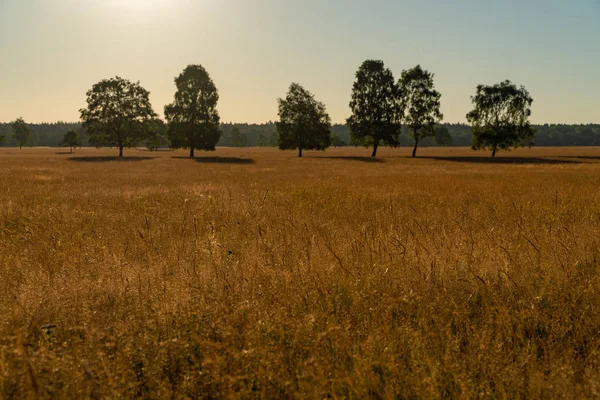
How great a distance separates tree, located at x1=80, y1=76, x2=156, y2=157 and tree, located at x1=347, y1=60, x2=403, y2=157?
3460 cm

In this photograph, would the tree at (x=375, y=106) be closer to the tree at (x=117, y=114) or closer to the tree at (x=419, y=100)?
the tree at (x=419, y=100)

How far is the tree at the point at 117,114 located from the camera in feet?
193

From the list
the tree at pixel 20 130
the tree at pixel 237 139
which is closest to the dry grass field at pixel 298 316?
the tree at pixel 20 130

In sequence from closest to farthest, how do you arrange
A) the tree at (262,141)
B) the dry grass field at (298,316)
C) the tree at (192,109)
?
1. the dry grass field at (298,316)
2. the tree at (192,109)
3. the tree at (262,141)

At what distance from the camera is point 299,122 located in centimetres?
6244

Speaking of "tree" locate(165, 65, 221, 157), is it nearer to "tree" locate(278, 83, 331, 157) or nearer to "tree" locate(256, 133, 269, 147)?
"tree" locate(278, 83, 331, 157)

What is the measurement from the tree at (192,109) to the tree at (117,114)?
29.5 feet

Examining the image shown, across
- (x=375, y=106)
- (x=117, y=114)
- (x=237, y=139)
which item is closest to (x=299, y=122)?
(x=375, y=106)

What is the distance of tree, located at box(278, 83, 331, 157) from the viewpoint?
62500mm

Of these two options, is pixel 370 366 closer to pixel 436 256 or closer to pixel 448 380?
pixel 448 380

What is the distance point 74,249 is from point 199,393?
431 cm

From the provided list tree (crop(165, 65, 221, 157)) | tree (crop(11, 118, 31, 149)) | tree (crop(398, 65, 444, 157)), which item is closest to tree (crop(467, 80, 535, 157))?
tree (crop(398, 65, 444, 157))

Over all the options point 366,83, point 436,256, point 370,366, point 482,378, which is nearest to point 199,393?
point 370,366

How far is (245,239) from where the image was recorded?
6387 millimetres
